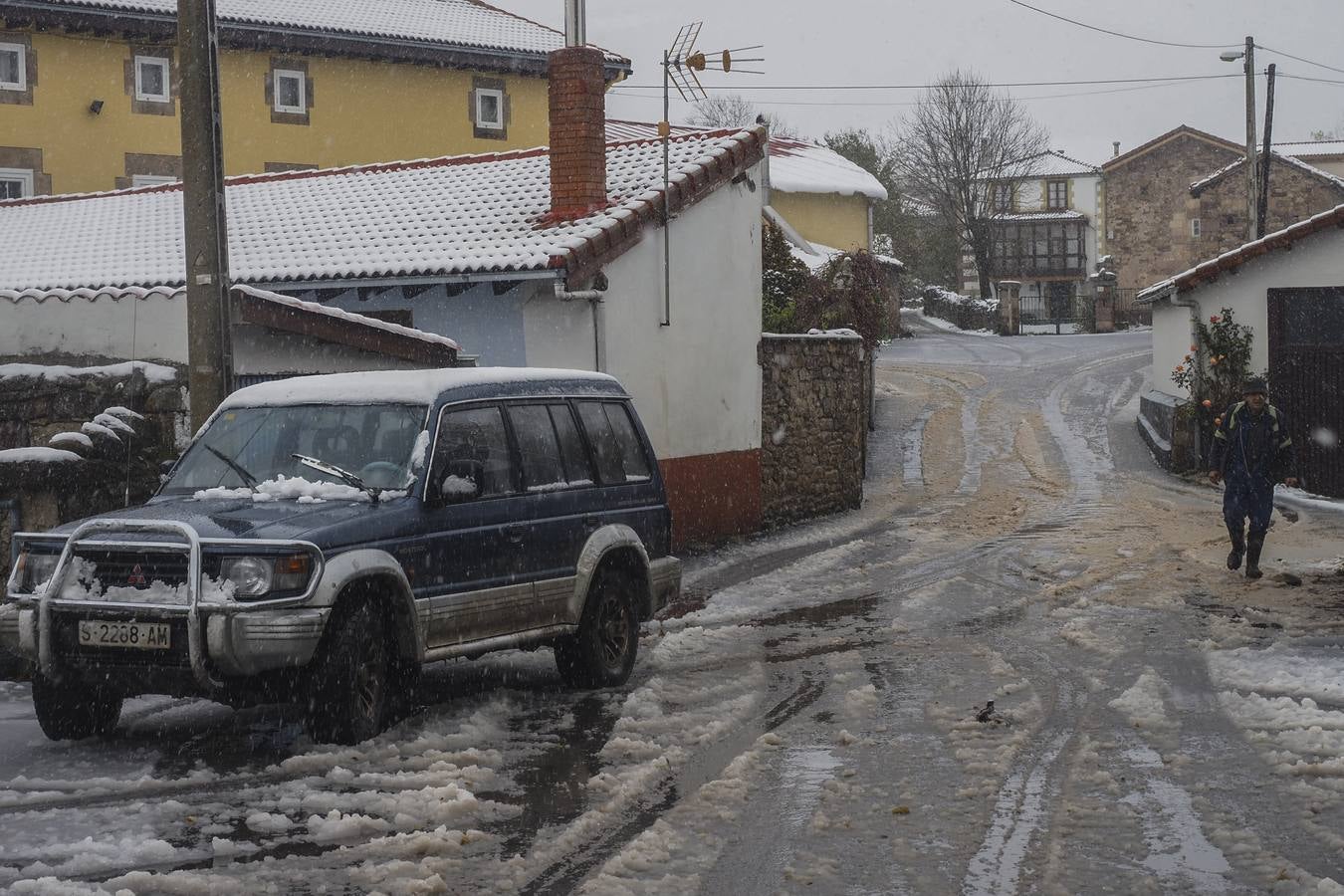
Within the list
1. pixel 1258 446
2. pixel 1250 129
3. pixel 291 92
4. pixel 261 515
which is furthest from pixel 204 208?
pixel 1250 129

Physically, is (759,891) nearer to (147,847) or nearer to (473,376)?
(147,847)

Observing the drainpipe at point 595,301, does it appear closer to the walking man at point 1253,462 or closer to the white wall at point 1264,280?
the walking man at point 1253,462

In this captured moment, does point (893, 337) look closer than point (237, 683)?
No

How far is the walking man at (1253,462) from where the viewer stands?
47.2 feet

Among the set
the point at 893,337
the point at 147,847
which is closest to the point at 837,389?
the point at 147,847

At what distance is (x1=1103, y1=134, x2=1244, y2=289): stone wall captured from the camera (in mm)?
70875

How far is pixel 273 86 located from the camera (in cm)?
3644

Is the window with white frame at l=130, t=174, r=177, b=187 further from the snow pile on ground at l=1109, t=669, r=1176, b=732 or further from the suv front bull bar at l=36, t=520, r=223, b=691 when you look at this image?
the snow pile on ground at l=1109, t=669, r=1176, b=732

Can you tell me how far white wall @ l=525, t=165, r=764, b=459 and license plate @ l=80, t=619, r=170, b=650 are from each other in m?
9.84

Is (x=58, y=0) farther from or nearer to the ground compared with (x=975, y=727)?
farther from the ground

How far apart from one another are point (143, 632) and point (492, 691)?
254 centimetres

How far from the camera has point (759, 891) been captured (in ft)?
18.3

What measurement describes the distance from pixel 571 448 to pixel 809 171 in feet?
129

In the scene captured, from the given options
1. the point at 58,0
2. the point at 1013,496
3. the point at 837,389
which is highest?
the point at 58,0
